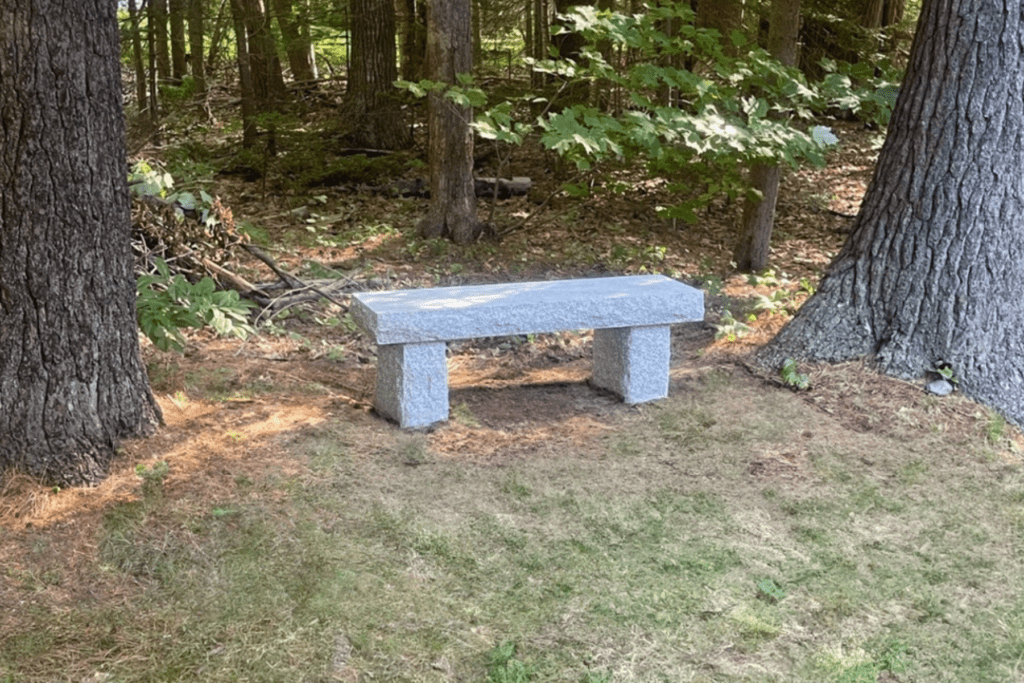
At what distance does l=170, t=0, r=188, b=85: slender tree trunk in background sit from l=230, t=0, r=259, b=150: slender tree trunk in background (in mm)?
559

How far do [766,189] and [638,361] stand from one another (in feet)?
12.6

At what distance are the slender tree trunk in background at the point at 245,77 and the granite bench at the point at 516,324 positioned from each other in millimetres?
5437

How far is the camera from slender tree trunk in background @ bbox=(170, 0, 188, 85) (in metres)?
8.61

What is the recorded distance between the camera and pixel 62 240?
147 inches

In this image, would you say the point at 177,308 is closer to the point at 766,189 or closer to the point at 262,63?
the point at 766,189

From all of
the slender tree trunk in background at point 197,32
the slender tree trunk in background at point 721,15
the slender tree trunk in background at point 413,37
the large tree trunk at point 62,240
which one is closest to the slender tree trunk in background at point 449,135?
the slender tree trunk in background at point 197,32

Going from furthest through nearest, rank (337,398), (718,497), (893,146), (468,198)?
(468,198) → (893,146) → (337,398) → (718,497)

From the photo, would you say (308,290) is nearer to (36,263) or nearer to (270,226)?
(270,226)

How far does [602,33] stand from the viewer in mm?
6730

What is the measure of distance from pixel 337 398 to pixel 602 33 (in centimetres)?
342

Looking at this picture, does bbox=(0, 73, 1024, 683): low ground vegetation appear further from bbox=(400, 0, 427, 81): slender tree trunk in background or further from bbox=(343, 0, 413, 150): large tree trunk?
bbox=(400, 0, 427, 81): slender tree trunk in background

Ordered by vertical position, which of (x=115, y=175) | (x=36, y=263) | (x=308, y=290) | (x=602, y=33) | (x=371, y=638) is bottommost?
(x=371, y=638)

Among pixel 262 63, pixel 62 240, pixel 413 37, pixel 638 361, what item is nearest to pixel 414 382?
pixel 638 361

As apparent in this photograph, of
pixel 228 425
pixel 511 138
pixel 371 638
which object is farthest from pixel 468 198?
pixel 371 638
